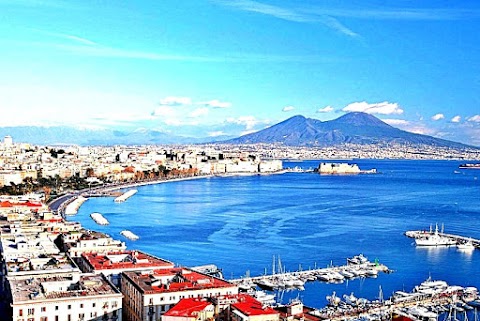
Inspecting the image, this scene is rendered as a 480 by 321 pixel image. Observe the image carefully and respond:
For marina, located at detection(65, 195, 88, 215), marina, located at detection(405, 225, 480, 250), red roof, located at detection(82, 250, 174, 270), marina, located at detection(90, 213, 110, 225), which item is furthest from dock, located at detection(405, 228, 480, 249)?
marina, located at detection(65, 195, 88, 215)

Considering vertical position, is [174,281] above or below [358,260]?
above

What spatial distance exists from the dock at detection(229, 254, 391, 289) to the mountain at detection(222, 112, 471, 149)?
119 metres

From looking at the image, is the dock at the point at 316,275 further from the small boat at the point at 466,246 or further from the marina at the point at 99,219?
the marina at the point at 99,219

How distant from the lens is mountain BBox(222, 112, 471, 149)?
136m

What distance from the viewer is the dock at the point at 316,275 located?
11938mm

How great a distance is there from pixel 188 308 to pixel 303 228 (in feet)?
41.9

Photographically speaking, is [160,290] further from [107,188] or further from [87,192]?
[107,188]

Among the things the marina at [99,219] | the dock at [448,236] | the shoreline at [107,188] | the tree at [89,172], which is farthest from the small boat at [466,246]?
the tree at [89,172]

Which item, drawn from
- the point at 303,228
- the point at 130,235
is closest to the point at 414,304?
the point at 130,235

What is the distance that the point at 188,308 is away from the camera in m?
6.74

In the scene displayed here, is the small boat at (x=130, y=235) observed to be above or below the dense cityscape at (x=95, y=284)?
below

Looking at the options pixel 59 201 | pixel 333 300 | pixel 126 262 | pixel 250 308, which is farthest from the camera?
pixel 59 201

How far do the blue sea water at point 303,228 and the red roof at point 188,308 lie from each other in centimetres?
445

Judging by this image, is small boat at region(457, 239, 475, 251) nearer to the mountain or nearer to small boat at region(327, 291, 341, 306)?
small boat at region(327, 291, 341, 306)
